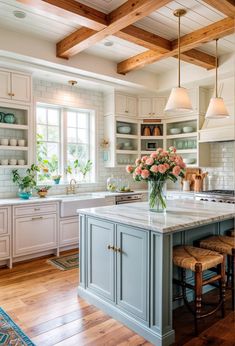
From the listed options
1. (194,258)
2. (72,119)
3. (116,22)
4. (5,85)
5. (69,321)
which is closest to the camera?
(194,258)

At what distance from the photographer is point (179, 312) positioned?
8.71 ft

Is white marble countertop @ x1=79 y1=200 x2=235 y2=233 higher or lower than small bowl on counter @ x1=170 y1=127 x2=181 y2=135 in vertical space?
lower

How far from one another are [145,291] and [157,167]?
1.10m

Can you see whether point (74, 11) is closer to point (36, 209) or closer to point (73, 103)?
point (73, 103)

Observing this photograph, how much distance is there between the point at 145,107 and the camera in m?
5.75

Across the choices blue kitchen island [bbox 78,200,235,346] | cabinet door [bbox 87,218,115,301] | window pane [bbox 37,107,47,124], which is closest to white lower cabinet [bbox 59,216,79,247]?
blue kitchen island [bbox 78,200,235,346]

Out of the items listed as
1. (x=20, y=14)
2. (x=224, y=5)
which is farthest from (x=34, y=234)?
(x=224, y=5)

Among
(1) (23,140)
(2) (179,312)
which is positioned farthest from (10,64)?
(2) (179,312)

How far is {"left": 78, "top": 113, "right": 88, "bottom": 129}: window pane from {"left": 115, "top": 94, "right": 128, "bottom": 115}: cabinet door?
66 centimetres

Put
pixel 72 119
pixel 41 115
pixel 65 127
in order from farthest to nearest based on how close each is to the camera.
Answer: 1. pixel 72 119
2. pixel 65 127
3. pixel 41 115

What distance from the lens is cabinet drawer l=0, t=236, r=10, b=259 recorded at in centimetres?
375

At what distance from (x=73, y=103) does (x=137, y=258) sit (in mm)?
3632

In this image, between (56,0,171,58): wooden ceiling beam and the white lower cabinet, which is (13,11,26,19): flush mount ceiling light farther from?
the white lower cabinet

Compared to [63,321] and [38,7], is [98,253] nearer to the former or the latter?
[63,321]
